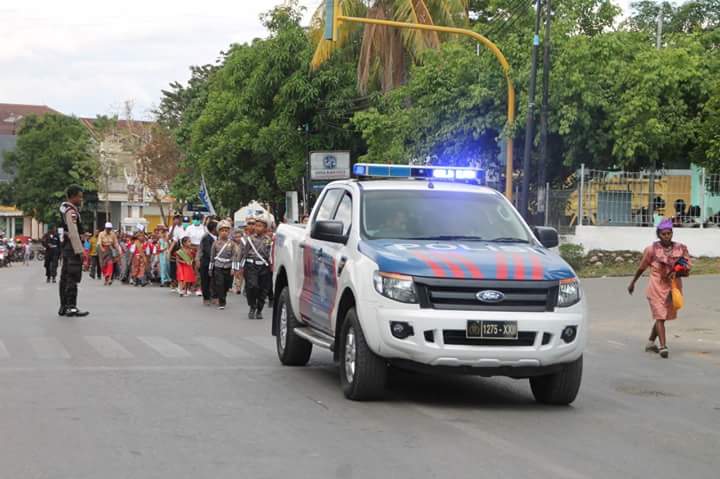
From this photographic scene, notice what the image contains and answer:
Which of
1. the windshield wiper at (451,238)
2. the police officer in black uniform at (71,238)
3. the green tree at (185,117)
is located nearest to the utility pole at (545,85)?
the police officer in black uniform at (71,238)

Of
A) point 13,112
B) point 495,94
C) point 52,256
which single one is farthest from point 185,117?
point 13,112

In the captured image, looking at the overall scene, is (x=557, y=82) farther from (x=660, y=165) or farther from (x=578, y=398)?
(x=578, y=398)

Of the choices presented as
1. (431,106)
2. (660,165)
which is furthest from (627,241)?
(431,106)

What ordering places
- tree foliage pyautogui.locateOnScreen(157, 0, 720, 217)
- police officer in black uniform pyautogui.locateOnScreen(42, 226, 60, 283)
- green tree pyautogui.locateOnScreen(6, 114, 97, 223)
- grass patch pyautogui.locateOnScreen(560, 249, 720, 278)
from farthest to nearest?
green tree pyautogui.locateOnScreen(6, 114, 97, 223) → police officer in black uniform pyautogui.locateOnScreen(42, 226, 60, 283) → tree foliage pyautogui.locateOnScreen(157, 0, 720, 217) → grass patch pyautogui.locateOnScreen(560, 249, 720, 278)

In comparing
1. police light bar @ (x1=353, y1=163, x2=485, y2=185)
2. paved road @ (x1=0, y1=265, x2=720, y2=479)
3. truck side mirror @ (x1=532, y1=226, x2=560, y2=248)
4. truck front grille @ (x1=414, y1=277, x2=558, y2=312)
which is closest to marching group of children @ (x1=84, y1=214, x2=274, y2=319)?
paved road @ (x1=0, y1=265, x2=720, y2=479)

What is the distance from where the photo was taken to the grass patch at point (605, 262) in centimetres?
2911

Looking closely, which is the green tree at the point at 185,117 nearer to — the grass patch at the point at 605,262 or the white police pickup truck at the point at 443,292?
the grass patch at the point at 605,262

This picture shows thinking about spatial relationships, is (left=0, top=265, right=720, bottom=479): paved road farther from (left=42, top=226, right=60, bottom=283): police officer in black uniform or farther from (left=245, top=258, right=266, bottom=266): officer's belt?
(left=42, top=226, right=60, bottom=283): police officer in black uniform

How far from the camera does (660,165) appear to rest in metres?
34.6

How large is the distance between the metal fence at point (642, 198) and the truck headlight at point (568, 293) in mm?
21787

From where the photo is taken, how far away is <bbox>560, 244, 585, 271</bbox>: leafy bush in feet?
101

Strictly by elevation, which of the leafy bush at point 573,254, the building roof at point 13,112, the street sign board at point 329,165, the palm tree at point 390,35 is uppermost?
the building roof at point 13,112

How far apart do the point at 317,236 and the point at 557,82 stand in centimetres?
2172

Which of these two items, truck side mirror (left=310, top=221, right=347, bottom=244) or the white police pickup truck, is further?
truck side mirror (left=310, top=221, right=347, bottom=244)
